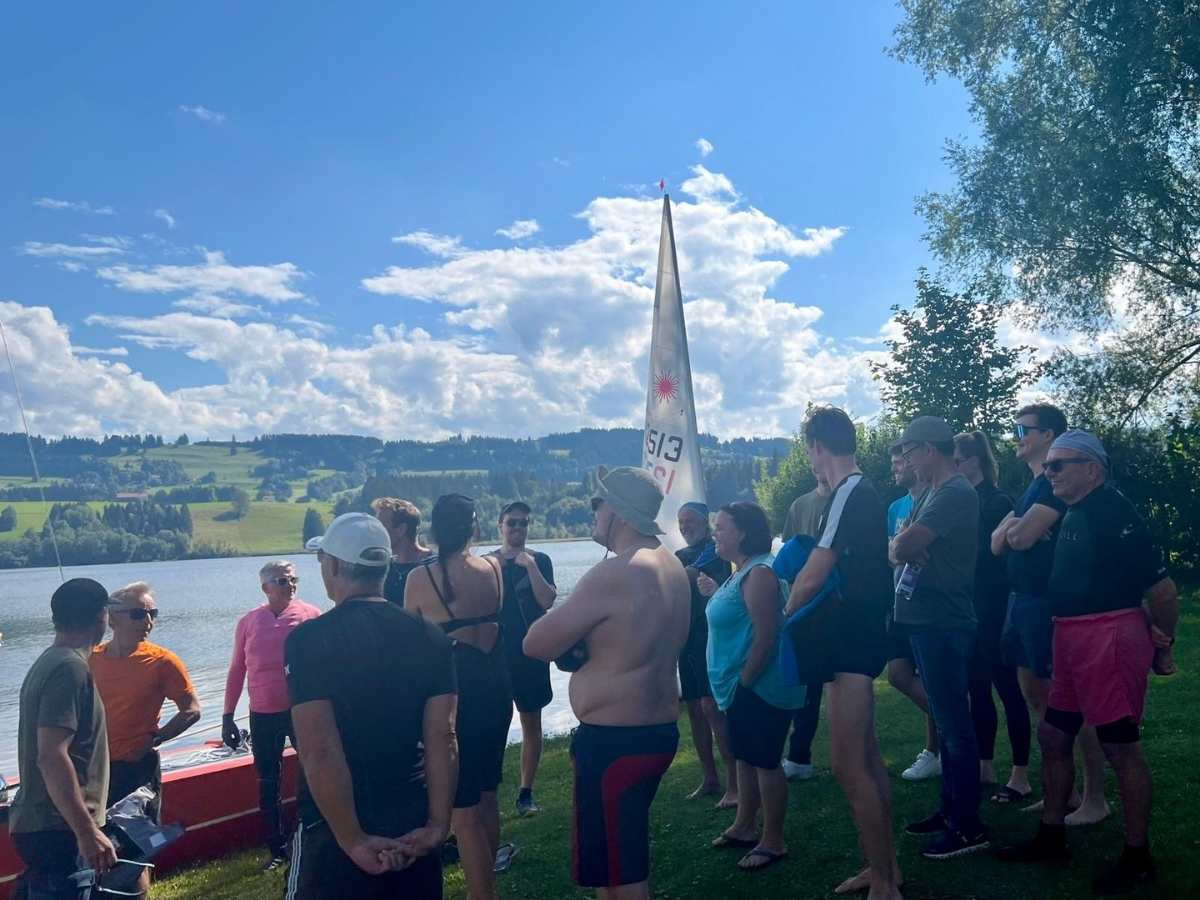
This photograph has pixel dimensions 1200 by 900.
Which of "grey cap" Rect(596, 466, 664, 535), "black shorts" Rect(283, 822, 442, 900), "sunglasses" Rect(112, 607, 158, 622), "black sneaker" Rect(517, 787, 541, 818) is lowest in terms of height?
"black sneaker" Rect(517, 787, 541, 818)

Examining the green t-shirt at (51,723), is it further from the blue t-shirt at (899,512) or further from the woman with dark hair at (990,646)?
the woman with dark hair at (990,646)

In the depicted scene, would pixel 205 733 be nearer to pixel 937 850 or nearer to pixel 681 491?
pixel 681 491

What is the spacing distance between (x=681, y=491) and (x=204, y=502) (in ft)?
→ 419

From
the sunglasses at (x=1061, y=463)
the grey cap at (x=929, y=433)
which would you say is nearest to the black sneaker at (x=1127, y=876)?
the sunglasses at (x=1061, y=463)

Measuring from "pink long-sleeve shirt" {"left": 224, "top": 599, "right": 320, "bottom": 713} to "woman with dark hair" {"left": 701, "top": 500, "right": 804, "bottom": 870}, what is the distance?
117 inches

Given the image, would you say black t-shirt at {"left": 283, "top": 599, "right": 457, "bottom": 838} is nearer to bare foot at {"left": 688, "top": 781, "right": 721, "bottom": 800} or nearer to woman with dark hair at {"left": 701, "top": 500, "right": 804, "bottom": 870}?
woman with dark hair at {"left": 701, "top": 500, "right": 804, "bottom": 870}

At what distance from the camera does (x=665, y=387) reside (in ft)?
33.3

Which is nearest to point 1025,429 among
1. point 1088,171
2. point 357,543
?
point 357,543

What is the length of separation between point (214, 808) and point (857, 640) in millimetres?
5010

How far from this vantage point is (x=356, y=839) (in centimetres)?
276

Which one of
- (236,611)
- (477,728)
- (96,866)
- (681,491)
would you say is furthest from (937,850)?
(236,611)

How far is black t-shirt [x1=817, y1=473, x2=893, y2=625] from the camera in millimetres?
4047

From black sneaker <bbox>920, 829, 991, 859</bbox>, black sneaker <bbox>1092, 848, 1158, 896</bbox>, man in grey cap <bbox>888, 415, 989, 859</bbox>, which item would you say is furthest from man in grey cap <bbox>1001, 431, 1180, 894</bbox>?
man in grey cap <bbox>888, 415, 989, 859</bbox>

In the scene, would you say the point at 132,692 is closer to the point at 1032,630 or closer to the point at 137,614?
the point at 137,614
